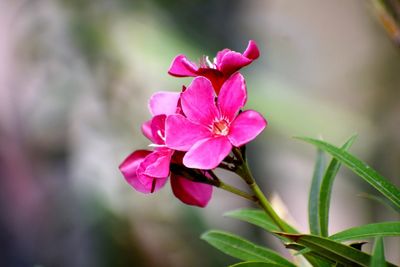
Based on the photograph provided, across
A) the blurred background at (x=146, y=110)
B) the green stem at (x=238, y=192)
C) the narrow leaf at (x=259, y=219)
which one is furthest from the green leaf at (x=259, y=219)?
the blurred background at (x=146, y=110)

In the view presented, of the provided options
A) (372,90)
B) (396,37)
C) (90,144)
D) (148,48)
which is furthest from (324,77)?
(396,37)

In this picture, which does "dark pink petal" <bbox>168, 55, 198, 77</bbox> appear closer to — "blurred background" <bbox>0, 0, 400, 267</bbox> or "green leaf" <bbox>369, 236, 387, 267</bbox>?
"green leaf" <bbox>369, 236, 387, 267</bbox>

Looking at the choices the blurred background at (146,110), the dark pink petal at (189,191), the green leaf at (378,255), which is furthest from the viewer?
the blurred background at (146,110)

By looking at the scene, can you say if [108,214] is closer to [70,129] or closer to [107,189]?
[107,189]

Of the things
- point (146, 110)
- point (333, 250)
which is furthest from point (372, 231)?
point (146, 110)

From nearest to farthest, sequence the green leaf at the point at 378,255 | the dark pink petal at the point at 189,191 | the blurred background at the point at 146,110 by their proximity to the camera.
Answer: the green leaf at the point at 378,255 → the dark pink petal at the point at 189,191 → the blurred background at the point at 146,110

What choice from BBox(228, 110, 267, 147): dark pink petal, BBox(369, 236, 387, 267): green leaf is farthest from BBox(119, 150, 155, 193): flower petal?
BBox(369, 236, 387, 267): green leaf

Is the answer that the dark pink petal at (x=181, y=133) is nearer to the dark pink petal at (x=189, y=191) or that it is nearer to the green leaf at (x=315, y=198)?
the dark pink petal at (x=189, y=191)
